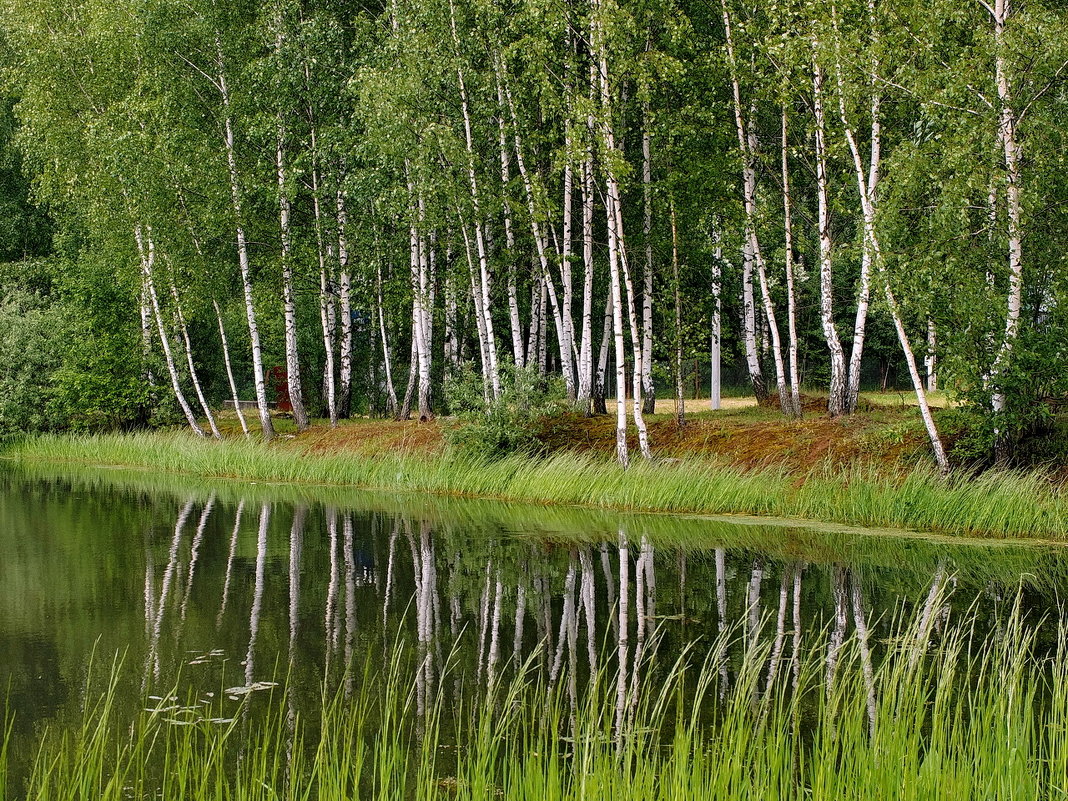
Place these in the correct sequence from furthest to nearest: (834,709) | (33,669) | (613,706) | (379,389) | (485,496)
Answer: (379,389), (485,496), (33,669), (613,706), (834,709)

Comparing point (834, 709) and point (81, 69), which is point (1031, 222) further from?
point (81, 69)

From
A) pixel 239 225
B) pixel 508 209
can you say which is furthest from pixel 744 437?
pixel 239 225

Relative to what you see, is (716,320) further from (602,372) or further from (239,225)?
(239,225)

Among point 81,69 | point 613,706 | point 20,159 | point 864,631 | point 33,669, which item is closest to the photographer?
point 613,706

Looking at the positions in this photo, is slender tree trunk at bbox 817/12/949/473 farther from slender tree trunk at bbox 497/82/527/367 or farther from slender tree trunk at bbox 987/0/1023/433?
slender tree trunk at bbox 497/82/527/367

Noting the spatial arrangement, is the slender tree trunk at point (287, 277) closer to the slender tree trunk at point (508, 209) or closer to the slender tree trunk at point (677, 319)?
the slender tree trunk at point (508, 209)

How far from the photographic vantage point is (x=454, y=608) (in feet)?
35.5

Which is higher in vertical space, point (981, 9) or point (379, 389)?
point (981, 9)

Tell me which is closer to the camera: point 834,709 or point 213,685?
point 834,709

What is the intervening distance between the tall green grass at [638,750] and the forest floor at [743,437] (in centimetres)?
947

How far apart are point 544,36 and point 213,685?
14915 mm

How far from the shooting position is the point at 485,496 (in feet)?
65.3

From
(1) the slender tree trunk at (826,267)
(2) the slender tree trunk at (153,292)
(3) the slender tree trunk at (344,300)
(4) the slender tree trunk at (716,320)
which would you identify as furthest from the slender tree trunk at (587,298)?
(2) the slender tree trunk at (153,292)

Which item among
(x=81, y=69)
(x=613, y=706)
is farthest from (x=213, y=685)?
(x=81, y=69)
